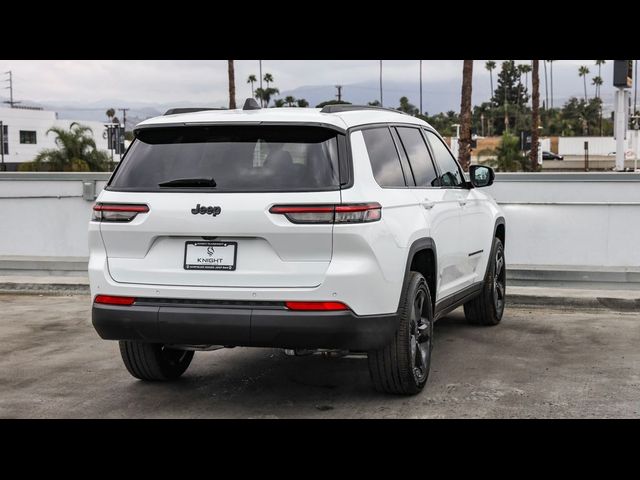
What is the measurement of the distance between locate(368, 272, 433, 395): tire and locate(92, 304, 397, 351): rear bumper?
242 mm

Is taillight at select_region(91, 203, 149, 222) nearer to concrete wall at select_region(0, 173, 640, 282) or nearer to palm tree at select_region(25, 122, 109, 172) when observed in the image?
concrete wall at select_region(0, 173, 640, 282)

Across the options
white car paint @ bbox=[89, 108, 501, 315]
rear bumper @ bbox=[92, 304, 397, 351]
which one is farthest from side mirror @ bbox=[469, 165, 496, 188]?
rear bumper @ bbox=[92, 304, 397, 351]

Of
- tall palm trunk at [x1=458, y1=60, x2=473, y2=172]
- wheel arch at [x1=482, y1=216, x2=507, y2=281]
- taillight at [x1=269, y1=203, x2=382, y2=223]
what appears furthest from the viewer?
tall palm trunk at [x1=458, y1=60, x2=473, y2=172]

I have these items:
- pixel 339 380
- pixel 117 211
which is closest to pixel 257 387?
pixel 339 380

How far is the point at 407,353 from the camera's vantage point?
19.5ft

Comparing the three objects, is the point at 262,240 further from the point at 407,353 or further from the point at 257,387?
the point at 257,387

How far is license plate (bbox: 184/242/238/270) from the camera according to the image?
5453 mm

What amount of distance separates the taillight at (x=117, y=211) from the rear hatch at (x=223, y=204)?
1cm

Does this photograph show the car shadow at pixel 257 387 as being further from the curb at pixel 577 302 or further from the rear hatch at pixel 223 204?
the curb at pixel 577 302

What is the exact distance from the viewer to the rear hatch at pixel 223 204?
535 cm

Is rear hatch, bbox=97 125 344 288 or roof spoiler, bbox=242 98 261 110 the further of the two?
roof spoiler, bbox=242 98 261 110

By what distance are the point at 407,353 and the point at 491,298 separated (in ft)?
10.5
